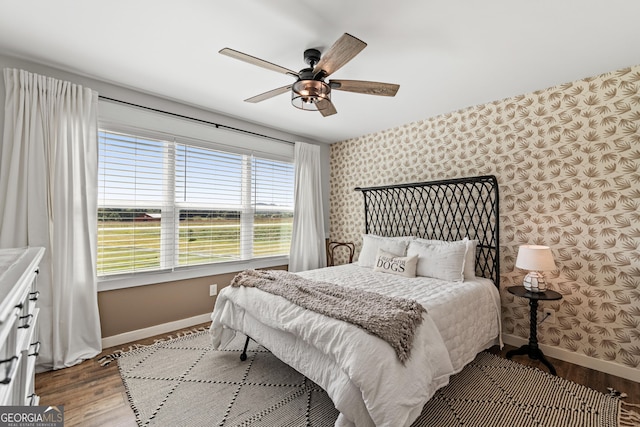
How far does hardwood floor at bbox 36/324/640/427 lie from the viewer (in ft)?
5.99

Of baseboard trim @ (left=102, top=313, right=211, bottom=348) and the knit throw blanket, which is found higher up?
the knit throw blanket

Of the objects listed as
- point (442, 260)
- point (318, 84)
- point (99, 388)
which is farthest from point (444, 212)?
point (99, 388)

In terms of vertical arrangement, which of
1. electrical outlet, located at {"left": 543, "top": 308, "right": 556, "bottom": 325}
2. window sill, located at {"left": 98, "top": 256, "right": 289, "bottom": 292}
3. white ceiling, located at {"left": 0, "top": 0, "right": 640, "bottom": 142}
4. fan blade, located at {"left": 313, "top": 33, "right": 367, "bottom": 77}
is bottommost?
electrical outlet, located at {"left": 543, "top": 308, "right": 556, "bottom": 325}

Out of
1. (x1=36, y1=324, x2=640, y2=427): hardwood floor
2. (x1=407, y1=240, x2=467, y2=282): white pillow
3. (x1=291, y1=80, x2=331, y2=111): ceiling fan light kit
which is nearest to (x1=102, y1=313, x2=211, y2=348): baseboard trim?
(x1=36, y1=324, x2=640, y2=427): hardwood floor

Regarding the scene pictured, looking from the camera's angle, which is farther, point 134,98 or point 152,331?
point 152,331

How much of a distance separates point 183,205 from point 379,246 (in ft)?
7.42

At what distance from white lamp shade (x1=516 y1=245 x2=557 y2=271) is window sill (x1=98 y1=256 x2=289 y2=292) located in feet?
9.20

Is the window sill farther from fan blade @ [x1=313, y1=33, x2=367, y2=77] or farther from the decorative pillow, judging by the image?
fan blade @ [x1=313, y1=33, x2=367, y2=77]

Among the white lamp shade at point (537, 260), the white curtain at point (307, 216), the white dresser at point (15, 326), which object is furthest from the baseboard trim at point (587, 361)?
the white dresser at point (15, 326)

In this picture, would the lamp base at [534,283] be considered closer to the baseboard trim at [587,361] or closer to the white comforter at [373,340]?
the white comforter at [373,340]

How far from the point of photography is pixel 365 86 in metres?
2.06

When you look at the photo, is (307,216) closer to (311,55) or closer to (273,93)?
(273,93)

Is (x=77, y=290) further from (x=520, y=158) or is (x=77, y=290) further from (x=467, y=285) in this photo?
(x=520, y=158)

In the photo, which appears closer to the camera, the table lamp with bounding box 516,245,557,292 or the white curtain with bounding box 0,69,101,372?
the white curtain with bounding box 0,69,101,372
